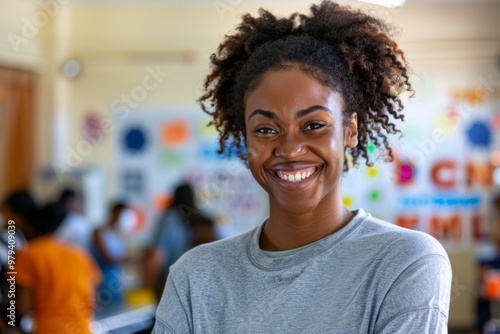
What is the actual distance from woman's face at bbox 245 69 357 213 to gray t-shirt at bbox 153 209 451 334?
0.09 metres

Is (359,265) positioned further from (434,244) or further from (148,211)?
(148,211)

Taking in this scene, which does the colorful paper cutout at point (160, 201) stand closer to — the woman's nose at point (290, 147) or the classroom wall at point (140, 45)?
the classroom wall at point (140, 45)

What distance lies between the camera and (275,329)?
114 cm

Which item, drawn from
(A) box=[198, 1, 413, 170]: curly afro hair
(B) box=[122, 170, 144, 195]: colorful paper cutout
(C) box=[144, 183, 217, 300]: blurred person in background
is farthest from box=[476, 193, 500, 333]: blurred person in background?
(A) box=[198, 1, 413, 170]: curly afro hair

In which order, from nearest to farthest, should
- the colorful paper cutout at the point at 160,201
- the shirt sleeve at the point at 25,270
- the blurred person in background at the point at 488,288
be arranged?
the shirt sleeve at the point at 25,270 < the blurred person in background at the point at 488,288 < the colorful paper cutout at the point at 160,201

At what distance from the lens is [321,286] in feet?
3.79

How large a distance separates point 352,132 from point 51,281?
7.45 feet

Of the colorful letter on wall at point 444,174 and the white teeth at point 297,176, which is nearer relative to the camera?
the white teeth at point 297,176

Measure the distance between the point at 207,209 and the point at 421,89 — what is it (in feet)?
6.60

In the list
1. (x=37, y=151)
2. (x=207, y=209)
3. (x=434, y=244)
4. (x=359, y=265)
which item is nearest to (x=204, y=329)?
(x=359, y=265)

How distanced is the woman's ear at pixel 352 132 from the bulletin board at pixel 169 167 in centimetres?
534

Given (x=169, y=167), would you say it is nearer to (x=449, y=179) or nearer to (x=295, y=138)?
(x=449, y=179)

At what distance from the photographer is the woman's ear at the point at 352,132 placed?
1280 mm

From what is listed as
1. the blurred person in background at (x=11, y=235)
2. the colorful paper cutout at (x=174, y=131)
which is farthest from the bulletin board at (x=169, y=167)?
the blurred person in background at (x=11, y=235)
